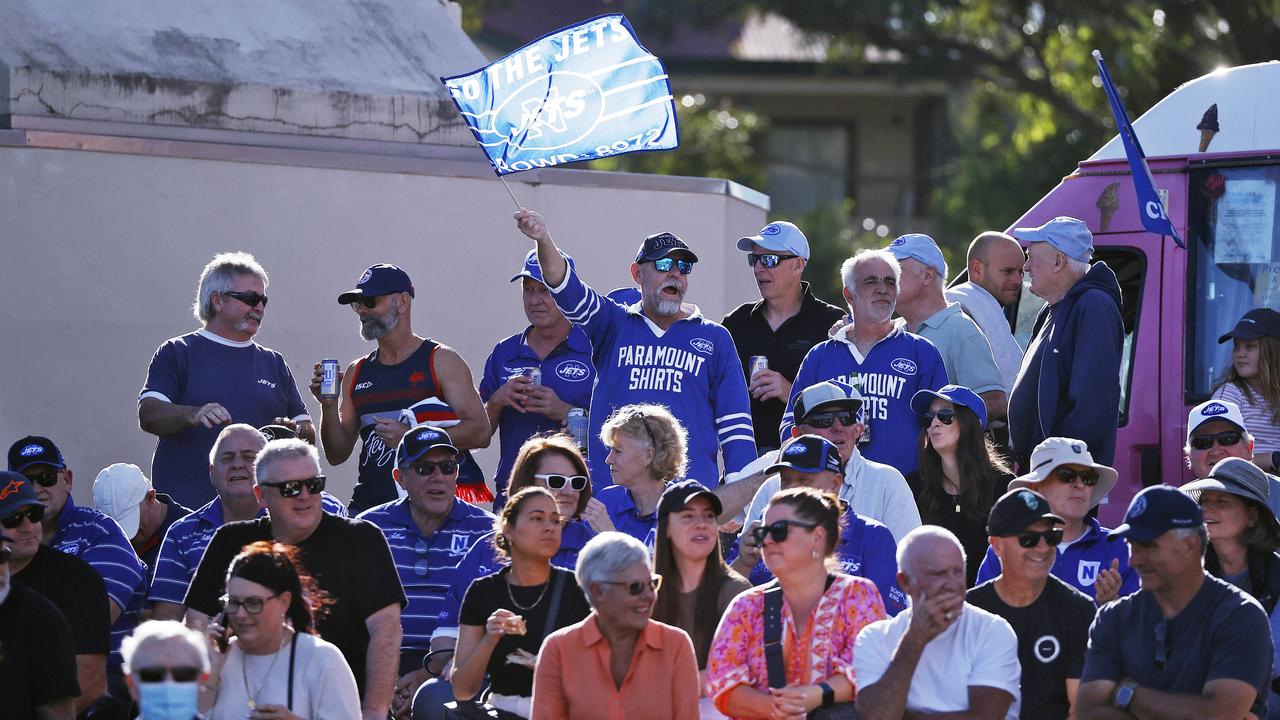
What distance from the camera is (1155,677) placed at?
6.54 metres

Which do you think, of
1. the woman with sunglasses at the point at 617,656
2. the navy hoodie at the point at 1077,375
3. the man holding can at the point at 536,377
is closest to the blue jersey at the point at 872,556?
the woman with sunglasses at the point at 617,656

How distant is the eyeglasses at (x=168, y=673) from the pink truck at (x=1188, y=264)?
5.32 m

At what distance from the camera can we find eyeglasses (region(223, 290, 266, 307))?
9.26 meters

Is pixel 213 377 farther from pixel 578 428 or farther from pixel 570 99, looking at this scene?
pixel 570 99

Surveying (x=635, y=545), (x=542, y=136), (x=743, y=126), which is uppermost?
(x=743, y=126)

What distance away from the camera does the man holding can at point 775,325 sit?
9.27 metres

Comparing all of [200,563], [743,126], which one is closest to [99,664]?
[200,563]

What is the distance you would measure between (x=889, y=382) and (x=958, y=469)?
0.58 m

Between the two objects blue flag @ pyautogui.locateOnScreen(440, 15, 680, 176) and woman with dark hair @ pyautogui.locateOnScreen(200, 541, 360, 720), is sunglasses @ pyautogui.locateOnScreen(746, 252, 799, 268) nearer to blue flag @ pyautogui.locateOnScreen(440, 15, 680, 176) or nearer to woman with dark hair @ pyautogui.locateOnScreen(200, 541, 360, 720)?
blue flag @ pyautogui.locateOnScreen(440, 15, 680, 176)

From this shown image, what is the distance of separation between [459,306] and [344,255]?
2.66 feet

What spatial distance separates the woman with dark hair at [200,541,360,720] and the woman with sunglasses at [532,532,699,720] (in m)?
0.74

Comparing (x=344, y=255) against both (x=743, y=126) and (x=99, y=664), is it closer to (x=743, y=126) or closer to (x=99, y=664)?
(x=99, y=664)

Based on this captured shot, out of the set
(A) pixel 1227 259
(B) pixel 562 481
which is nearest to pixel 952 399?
(B) pixel 562 481

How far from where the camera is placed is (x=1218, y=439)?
8242 millimetres
